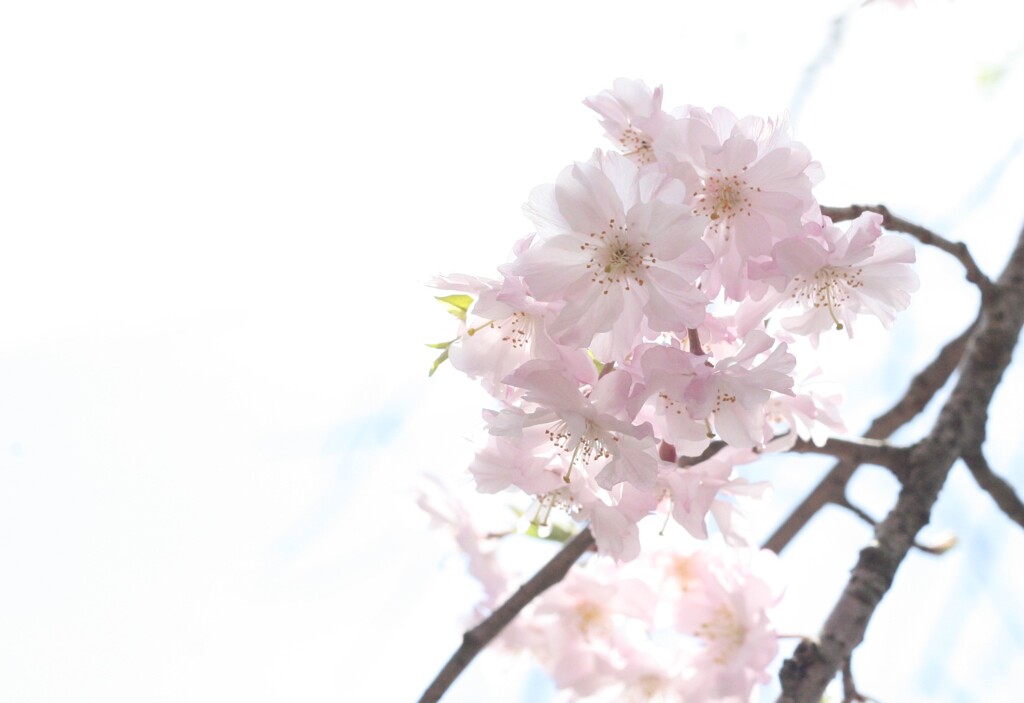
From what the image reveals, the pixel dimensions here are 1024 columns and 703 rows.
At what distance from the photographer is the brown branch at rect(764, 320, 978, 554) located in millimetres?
1606

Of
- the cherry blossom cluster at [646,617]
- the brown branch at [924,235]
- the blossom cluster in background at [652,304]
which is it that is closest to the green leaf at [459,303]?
the blossom cluster in background at [652,304]

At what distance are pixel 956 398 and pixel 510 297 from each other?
0.90m

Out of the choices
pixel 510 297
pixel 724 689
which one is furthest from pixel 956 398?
pixel 510 297

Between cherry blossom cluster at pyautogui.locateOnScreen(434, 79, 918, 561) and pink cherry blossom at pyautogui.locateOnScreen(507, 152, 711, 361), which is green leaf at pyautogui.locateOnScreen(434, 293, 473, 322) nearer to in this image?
cherry blossom cluster at pyautogui.locateOnScreen(434, 79, 918, 561)

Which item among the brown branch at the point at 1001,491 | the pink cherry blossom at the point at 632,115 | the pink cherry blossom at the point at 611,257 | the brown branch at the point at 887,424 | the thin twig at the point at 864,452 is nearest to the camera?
the pink cherry blossom at the point at 611,257

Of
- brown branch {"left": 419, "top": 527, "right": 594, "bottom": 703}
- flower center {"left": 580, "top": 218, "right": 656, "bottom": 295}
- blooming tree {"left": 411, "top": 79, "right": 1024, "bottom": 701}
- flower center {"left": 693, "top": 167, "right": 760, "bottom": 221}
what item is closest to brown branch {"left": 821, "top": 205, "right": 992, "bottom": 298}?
blooming tree {"left": 411, "top": 79, "right": 1024, "bottom": 701}

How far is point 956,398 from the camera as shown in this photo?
144cm

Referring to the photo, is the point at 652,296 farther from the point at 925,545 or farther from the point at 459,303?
the point at 925,545

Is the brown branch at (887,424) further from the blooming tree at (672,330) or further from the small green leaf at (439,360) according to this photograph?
the small green leaf at (439,360)

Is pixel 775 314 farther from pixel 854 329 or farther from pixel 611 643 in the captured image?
pixel 611 643

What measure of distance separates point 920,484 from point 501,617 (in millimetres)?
630

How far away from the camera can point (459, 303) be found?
102cm

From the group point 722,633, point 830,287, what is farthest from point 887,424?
point 830,287

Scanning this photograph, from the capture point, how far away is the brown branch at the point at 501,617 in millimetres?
1079
